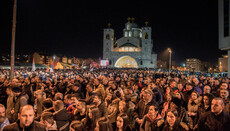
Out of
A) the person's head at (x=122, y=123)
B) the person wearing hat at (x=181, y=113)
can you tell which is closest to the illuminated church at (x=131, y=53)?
the person wearing hat at (x=181, y=113)

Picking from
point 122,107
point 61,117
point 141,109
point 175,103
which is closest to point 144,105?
point 141,109

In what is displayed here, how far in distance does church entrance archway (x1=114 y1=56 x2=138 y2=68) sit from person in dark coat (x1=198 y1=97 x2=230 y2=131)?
66719 millimetres

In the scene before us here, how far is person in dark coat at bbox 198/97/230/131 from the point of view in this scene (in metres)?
2.99

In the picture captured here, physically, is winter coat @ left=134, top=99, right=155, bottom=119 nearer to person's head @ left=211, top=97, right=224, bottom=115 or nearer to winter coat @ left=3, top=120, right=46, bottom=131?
person's head @ left=211, top=97, right=224, bottom=115

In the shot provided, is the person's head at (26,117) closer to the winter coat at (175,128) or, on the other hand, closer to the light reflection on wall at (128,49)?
the winter coat at (175,128)

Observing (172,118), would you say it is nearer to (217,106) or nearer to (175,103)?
(217,106)

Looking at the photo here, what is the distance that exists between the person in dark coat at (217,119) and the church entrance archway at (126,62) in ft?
219

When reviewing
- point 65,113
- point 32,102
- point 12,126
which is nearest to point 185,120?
point 65,113

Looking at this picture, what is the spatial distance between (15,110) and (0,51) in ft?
201

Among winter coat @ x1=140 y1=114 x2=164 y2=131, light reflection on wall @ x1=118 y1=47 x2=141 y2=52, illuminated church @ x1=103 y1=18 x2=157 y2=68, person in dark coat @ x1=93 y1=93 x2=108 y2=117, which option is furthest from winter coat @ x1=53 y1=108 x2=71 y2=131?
light reflection on wall @ x1=118 y1=47 x2=141 y2=52

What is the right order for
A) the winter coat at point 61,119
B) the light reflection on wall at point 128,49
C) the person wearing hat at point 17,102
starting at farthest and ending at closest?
the light reflection on wall at point 128,49 → the person wearing hat at point 17,102 → the winter coat at point 61,119

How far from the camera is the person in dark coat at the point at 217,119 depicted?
299cm

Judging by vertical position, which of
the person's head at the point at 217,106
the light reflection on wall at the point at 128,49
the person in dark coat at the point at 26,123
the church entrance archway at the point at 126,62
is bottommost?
the person in dark coat at the point at 26,123

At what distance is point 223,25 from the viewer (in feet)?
72.9
